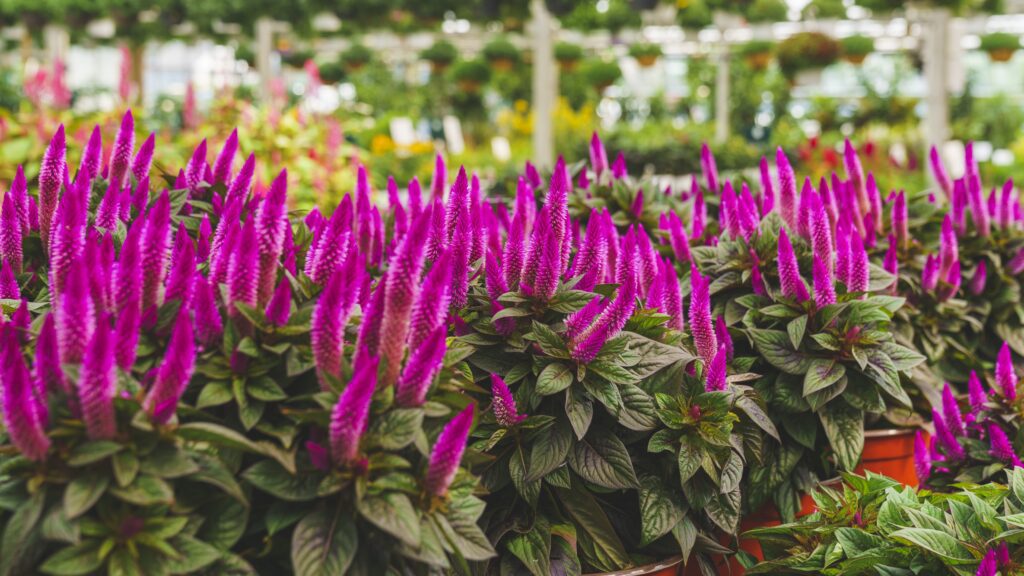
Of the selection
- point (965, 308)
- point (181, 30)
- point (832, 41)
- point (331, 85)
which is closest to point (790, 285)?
point (965, 308)

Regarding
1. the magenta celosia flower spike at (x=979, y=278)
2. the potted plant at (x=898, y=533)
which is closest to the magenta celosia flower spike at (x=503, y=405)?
the potted plant at (x=898, y=533)

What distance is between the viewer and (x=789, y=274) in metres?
1.94

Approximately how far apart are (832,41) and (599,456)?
7801mm

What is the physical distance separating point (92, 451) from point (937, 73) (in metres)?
7.91

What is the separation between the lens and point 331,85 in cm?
1109

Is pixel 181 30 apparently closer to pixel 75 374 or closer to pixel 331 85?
pixel 331 85

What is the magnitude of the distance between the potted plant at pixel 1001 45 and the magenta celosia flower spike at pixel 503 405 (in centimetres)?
940

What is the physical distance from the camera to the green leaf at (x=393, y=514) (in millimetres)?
1114

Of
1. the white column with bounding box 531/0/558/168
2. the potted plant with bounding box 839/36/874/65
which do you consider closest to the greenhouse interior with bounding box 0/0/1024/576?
the white column with bounding box 531/0/558/168

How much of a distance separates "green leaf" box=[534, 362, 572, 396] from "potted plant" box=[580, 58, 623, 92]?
815cm

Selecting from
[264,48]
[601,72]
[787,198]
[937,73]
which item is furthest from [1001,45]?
[787,198]

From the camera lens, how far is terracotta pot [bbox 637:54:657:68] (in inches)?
366

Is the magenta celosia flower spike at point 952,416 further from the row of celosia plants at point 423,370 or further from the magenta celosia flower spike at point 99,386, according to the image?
the magenta celosia flower spike at point 99,386

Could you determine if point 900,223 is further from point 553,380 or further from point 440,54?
point 440,54
